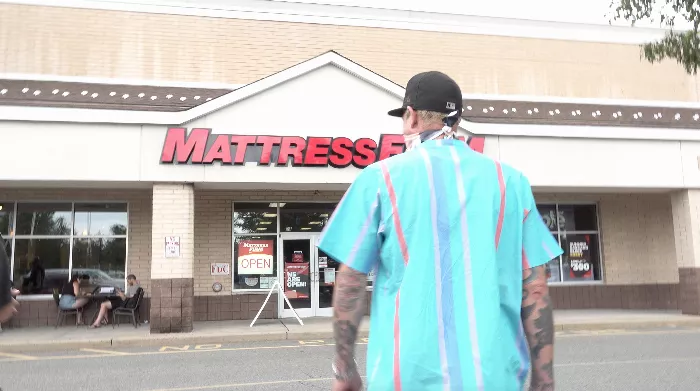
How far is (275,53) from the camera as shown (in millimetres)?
16516

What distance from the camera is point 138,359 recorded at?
946 centimetres

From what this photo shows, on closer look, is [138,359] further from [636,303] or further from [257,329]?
[636,303]

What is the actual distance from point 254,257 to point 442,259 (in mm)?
13780

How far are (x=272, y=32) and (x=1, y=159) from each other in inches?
317

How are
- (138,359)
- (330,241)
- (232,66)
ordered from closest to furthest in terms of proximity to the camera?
(330,241)
(138,359)
(232,66)

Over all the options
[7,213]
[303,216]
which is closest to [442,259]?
[303,216]

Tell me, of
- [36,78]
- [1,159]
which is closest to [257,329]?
[1,159]

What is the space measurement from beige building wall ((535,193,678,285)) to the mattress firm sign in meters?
6.31

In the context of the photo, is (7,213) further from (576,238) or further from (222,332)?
(576,238)

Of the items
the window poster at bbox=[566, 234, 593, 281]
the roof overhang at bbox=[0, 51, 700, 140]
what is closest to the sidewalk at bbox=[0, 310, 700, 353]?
the window poster at bbox=[566, 234, 593, 281]

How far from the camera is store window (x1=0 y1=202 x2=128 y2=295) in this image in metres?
14.2

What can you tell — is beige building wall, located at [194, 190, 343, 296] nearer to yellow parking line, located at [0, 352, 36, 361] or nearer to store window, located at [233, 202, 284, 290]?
store window, located at [233, 202, 284, 290]

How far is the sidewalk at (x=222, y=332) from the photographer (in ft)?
36.4

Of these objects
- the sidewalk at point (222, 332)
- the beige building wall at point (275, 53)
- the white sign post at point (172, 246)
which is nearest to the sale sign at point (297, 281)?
the sidewalk at point (222, 332)
